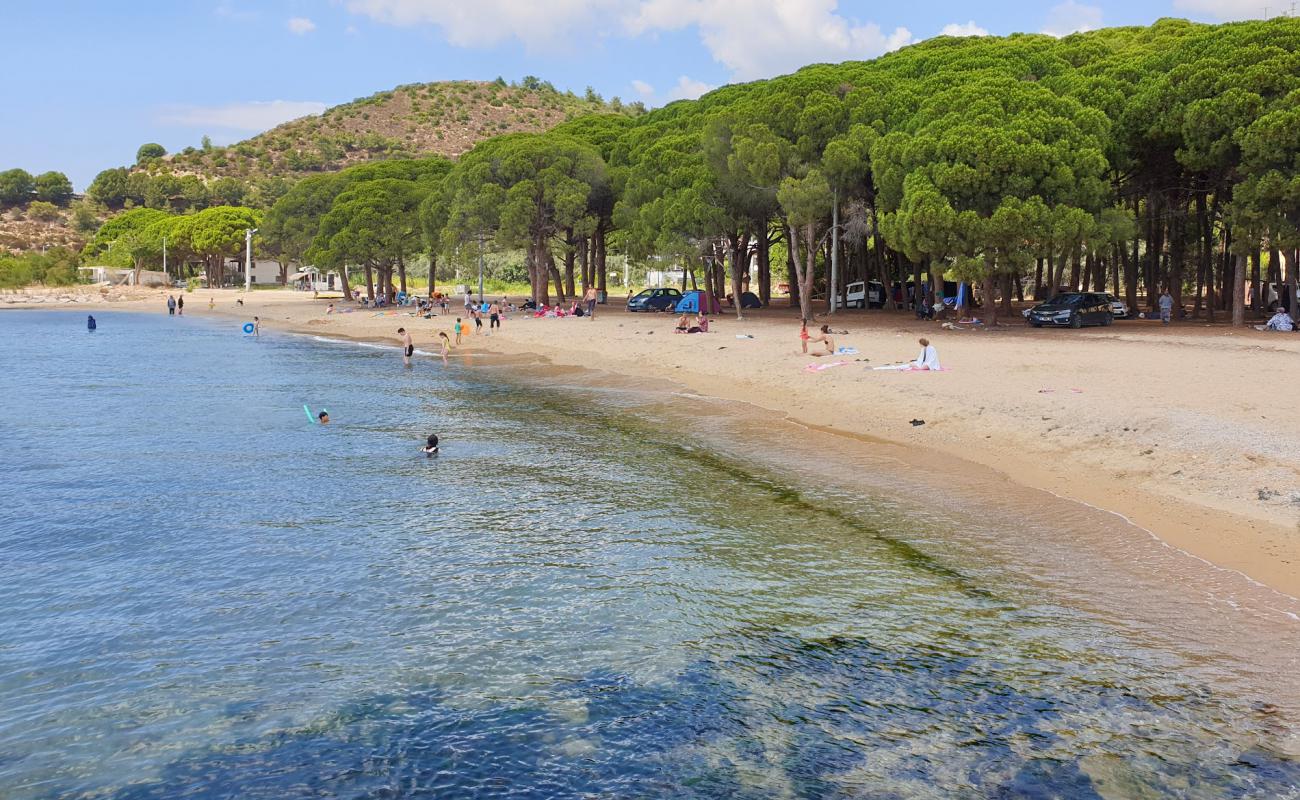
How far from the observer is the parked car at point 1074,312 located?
3694cm

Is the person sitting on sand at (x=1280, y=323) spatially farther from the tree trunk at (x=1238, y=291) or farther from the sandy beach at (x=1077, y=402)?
the tree trunk at (x=1238, y=291)

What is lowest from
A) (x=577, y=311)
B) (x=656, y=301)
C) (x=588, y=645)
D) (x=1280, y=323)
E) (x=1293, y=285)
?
(x=588, y=645)

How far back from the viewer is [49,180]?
153250 mm

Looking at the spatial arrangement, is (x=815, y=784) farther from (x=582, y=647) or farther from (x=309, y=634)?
(x=309, y=634)

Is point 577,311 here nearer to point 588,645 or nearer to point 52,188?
point 588,645

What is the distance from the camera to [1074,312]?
3700 centimetres

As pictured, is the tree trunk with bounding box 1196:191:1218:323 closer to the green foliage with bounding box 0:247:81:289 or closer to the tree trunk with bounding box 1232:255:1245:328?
the tree trunk with bounding box 1232:255:1245:328

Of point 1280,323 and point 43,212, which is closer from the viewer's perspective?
point 1280,323

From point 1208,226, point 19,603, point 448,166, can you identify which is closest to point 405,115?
point 448,166

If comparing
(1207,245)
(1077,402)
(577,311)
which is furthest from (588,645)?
(577,311)

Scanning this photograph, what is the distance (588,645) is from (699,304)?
40.5 m

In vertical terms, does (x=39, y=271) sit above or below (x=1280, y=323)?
above

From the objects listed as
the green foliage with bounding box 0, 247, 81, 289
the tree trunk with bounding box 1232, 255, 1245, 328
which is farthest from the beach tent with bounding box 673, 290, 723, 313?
the green foliage with bounding box 0, 247, 81, 289

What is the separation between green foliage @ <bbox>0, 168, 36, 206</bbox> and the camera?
14912cm
